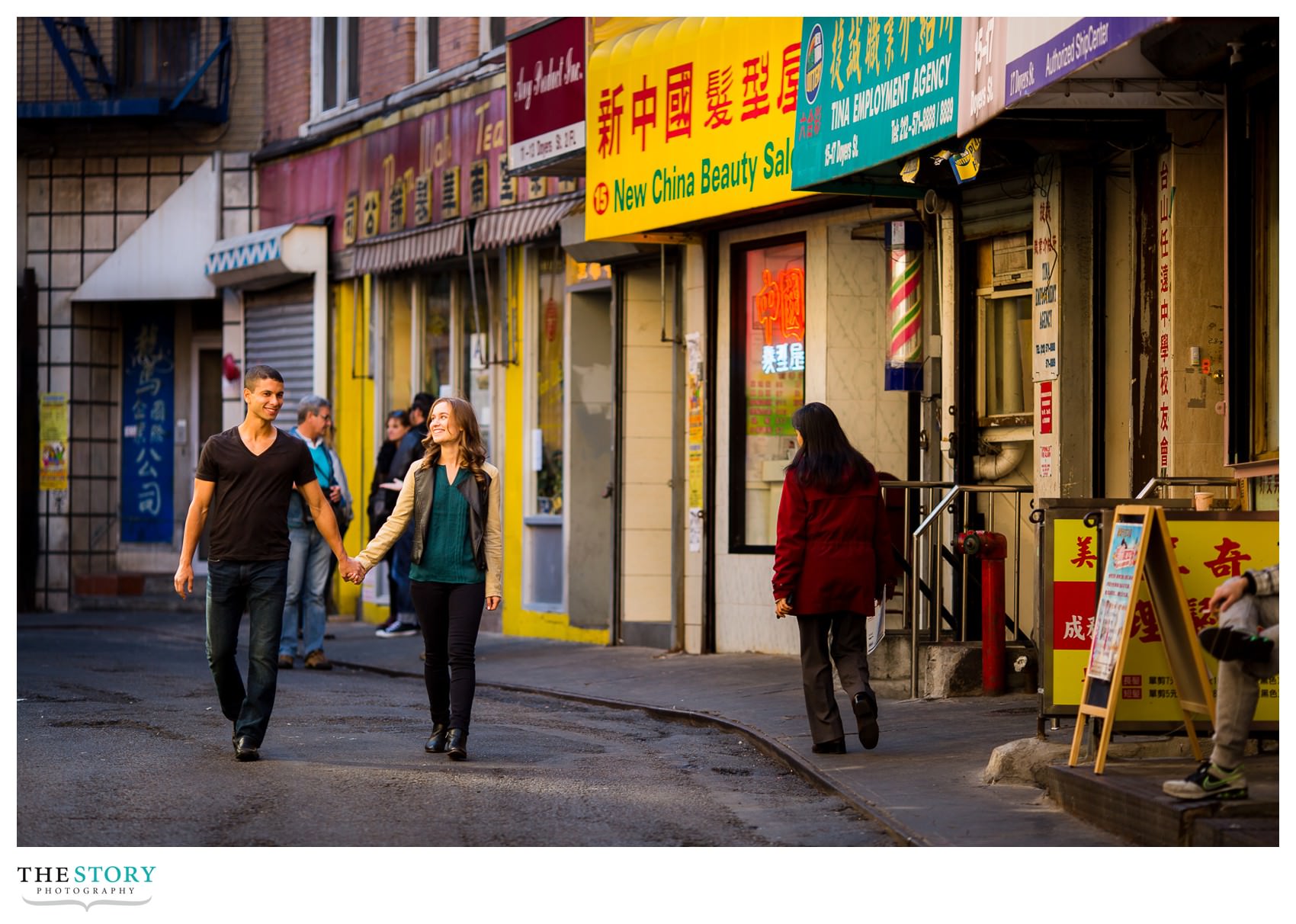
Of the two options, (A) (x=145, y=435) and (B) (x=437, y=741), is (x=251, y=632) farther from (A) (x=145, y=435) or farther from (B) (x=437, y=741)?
(A) (x=145, y=435)

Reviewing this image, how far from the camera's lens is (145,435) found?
2309cm

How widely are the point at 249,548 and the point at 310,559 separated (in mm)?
5046

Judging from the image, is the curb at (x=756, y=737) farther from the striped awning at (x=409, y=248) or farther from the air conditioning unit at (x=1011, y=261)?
the striped awning at (x=409, y=248)

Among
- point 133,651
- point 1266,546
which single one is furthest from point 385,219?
point 1266,546

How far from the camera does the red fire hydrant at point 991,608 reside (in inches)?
443

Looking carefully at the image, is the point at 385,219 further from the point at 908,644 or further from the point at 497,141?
the point at 908,644

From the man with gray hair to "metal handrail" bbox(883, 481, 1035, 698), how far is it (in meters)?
4.39

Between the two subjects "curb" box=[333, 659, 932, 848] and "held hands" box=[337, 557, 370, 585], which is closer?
"curb" box=[333, 659, 932, 848]

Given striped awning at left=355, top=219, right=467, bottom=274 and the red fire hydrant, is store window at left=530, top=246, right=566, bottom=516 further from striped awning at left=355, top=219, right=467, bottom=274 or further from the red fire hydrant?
the red fire hydrant

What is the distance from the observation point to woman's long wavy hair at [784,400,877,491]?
955 cm

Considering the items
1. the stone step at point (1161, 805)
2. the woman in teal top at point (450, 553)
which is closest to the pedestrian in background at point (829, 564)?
the woman in teal top at point (450, 553)

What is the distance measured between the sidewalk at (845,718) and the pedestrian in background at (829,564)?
25 cm

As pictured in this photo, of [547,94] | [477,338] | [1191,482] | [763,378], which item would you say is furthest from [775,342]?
[1191,482]

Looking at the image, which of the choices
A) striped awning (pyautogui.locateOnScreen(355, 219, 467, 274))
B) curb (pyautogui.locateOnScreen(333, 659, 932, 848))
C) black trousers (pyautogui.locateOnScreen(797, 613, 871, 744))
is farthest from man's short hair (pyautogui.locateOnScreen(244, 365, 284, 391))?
striped awning (pyautogui.locateOnScreen(355, 219, 467, 274))
